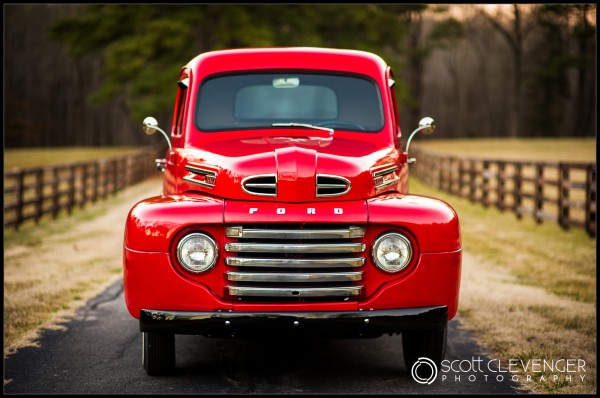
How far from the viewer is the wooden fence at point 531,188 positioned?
12.7 metres

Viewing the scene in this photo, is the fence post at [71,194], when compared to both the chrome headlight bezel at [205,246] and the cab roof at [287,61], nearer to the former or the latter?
the cab roof at [287,61]

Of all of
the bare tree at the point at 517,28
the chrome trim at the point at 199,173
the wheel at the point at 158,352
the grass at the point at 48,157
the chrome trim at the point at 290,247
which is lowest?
the grass at the point at 48,157

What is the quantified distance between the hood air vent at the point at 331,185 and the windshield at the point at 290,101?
1.17 metres

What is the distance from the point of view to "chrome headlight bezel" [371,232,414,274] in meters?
4.82

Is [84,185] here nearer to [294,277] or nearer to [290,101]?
[290,101]

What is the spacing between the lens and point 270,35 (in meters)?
36.0

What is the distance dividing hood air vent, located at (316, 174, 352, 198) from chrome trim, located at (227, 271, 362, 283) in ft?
1.66

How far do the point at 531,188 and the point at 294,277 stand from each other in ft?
82.3

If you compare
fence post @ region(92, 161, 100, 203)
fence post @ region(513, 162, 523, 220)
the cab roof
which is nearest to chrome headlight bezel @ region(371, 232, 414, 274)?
the cab roof

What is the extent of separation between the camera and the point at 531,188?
2844 centimetres

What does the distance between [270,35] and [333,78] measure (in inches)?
1193

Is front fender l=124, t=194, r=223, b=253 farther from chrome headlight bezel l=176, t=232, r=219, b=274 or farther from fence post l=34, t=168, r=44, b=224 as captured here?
fence post l=34, t=168, r=44, b=224

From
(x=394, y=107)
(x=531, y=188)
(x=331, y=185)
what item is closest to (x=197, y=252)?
(x=331, y=185)

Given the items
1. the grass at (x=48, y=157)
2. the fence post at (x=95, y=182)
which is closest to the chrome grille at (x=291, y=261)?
the fence post at (x=95, y=182)
